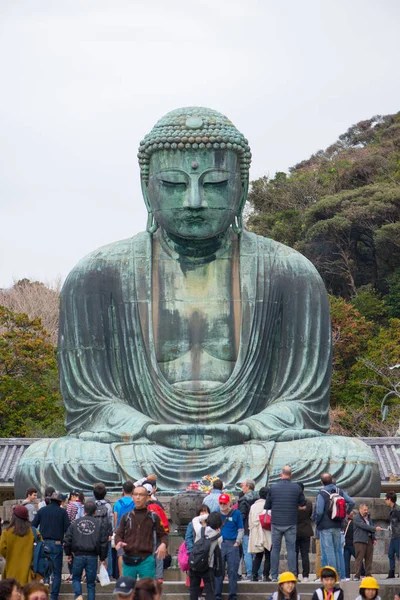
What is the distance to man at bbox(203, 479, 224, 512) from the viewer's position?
1408cm

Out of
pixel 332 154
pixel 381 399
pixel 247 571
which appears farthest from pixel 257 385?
pixel 332 154

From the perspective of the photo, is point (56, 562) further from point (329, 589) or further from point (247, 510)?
point (329, 589)

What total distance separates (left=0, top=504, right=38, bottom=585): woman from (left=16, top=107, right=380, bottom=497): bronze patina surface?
4658 mm

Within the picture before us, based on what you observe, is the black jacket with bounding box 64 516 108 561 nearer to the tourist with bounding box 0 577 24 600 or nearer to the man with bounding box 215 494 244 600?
the man with bounding box 215 494 244 600

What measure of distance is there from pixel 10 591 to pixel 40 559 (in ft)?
12.0

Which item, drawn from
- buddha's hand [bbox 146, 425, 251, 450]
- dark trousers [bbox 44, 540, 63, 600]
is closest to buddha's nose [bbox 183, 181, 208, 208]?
buddha's hand [bbox 146, 425, 251, 450]

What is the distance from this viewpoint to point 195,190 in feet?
60.5

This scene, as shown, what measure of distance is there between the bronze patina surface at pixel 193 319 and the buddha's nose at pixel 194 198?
A: 0.02 m

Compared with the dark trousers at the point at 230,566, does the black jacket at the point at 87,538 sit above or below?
above

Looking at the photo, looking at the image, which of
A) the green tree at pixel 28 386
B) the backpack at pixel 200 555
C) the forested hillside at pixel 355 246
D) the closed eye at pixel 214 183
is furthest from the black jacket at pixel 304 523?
the forested hillside at pixel 355 246

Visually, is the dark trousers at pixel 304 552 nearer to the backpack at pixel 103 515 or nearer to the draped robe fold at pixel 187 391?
the backpack at pixel 103 515

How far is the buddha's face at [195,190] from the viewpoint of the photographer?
18500 mm

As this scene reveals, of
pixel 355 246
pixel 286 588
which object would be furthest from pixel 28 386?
pixel 286 588

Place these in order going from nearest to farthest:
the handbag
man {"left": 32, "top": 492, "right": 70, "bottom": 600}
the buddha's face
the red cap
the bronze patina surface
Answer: the red cap, man {"left": 32, "top": 492, "right": 70, "bottom": 600}, the handbag, the bronze patina surface, the buddha's face
